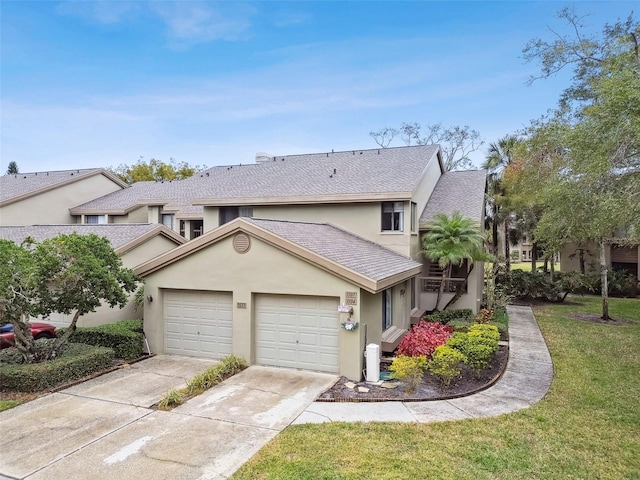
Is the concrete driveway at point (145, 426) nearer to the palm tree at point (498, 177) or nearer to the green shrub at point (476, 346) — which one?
the green shrub at point (476, 346)

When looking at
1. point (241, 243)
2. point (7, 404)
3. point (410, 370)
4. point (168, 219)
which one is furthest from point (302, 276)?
point (168, 219)

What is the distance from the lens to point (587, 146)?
10617 millimetres

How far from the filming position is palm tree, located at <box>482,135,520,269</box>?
27.7 metres

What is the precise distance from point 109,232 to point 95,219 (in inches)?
414

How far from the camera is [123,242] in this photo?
15.7m

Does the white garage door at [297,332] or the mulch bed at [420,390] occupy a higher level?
the white garage door at [297,332]

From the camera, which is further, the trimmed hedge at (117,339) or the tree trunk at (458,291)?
the tree trunk at (458,291)

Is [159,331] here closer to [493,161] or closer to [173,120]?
[173,120]

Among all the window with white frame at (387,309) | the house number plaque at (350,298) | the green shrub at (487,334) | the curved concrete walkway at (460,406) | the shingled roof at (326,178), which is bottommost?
the curved concrete walkway at (460,406)

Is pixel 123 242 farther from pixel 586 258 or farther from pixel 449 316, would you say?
pixel 586 258

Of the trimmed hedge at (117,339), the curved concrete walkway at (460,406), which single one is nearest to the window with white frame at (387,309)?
the curved concrete walkway at (460,406)

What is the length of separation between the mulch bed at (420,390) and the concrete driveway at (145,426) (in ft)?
1.48

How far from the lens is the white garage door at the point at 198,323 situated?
1240cm

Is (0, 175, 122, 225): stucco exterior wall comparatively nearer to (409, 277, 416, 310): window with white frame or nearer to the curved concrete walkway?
(409, 277, 416, 310): window with white frame
